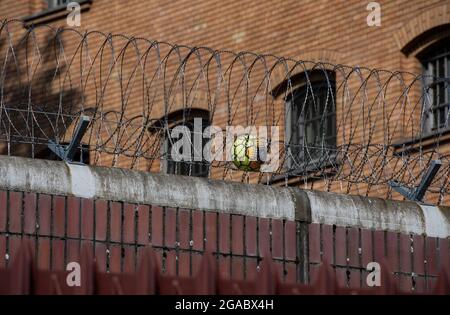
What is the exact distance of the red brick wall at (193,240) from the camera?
41.4ft

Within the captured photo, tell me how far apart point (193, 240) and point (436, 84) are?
311 inches

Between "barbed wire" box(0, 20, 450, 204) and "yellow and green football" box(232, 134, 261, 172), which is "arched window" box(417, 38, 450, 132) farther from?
"yellow and green football" box(232, 134, 261, 172)

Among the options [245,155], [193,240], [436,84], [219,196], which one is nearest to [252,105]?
[245,155]

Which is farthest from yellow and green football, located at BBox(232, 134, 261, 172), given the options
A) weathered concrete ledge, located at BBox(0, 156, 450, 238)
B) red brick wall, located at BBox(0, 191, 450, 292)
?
red brick wall, located at BBox(0, 191, 450, 292)

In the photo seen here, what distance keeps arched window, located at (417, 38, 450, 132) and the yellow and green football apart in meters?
3.99

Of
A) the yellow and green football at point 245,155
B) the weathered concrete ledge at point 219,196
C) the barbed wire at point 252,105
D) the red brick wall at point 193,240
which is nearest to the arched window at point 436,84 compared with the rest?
the barbed wire at point 252,105

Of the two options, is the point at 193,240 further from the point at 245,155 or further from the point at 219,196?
the point at 245,155

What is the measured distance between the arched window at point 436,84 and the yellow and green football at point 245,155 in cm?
399

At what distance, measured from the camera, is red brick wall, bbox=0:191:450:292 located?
12.6 meters

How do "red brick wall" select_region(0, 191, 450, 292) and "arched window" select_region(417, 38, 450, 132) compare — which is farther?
"arched window" select_region(417, 38, 450, 132)

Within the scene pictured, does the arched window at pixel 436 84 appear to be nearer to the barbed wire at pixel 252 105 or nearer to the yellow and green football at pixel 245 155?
the barbed wire at pixel 252 105

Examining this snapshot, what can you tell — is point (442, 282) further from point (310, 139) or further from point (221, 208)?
point (310, 139)

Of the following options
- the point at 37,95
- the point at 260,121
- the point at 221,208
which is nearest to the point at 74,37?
the point at 37,95

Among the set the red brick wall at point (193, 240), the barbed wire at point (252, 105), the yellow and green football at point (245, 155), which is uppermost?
the barbed wire at point (252, 105)
